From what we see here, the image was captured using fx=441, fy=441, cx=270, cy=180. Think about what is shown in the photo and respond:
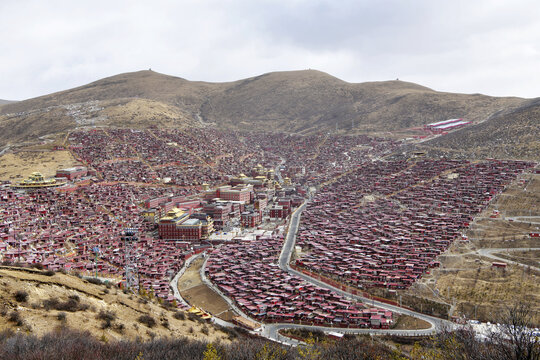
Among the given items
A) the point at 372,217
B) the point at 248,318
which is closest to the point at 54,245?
the point at 248,318

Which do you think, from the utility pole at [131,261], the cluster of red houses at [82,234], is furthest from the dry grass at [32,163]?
the utility pole at [131,261]

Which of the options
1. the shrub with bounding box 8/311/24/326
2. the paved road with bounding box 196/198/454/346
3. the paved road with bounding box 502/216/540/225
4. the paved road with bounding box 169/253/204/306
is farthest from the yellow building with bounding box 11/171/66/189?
the paved road with bounding box 502/216/540/225

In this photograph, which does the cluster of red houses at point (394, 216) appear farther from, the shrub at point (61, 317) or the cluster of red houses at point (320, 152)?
the shrub at point (61, 317)

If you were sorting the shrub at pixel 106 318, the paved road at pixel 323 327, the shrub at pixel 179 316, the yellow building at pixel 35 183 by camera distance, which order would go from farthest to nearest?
the yellow building at pixel 35 183, the paved road at pixel 323 327, the shrub at pixel 179 316, the shrub at pixel 106 318

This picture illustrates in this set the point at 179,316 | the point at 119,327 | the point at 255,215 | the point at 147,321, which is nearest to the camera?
the point at 119,327

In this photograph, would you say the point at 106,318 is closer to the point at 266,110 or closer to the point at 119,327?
the point at 119,327

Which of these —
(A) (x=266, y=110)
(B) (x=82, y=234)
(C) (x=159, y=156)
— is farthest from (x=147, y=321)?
(A) (x=266, y=110)

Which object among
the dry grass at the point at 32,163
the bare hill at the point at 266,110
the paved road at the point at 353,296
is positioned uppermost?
the bare hill at the point at 266,110
